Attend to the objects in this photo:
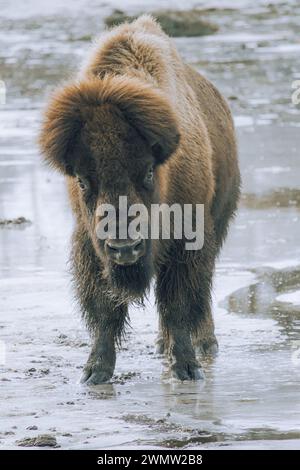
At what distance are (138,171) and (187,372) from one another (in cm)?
142

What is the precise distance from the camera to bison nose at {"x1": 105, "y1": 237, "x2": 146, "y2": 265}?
7.09 meters

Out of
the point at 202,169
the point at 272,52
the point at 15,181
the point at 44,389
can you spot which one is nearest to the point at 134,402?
the point at 44,389

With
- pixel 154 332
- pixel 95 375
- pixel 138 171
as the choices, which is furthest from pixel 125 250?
pixel 154 332

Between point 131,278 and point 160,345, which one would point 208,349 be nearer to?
point 160,345

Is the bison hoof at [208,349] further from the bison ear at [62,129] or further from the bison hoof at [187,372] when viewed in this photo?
the bison ear at [62,129]

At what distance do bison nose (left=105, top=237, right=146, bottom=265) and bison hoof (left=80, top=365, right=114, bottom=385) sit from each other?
1.05 meters

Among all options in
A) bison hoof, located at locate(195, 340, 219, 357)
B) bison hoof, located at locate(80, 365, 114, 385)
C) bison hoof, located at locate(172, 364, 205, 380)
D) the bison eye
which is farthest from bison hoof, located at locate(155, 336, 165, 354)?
the bison eye

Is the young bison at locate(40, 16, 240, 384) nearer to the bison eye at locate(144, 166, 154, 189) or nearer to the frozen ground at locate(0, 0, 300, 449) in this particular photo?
the bison eye at locate(144, 166, 154, 189)

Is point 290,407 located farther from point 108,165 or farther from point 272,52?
point 272,52

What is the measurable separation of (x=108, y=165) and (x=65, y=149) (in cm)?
34

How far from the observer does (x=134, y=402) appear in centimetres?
728

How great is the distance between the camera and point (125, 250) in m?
7.10

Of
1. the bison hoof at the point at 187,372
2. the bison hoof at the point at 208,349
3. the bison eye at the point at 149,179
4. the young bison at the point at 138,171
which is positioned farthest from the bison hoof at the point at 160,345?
the bison eye at the point at 149,179

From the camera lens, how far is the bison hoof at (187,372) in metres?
8.02
